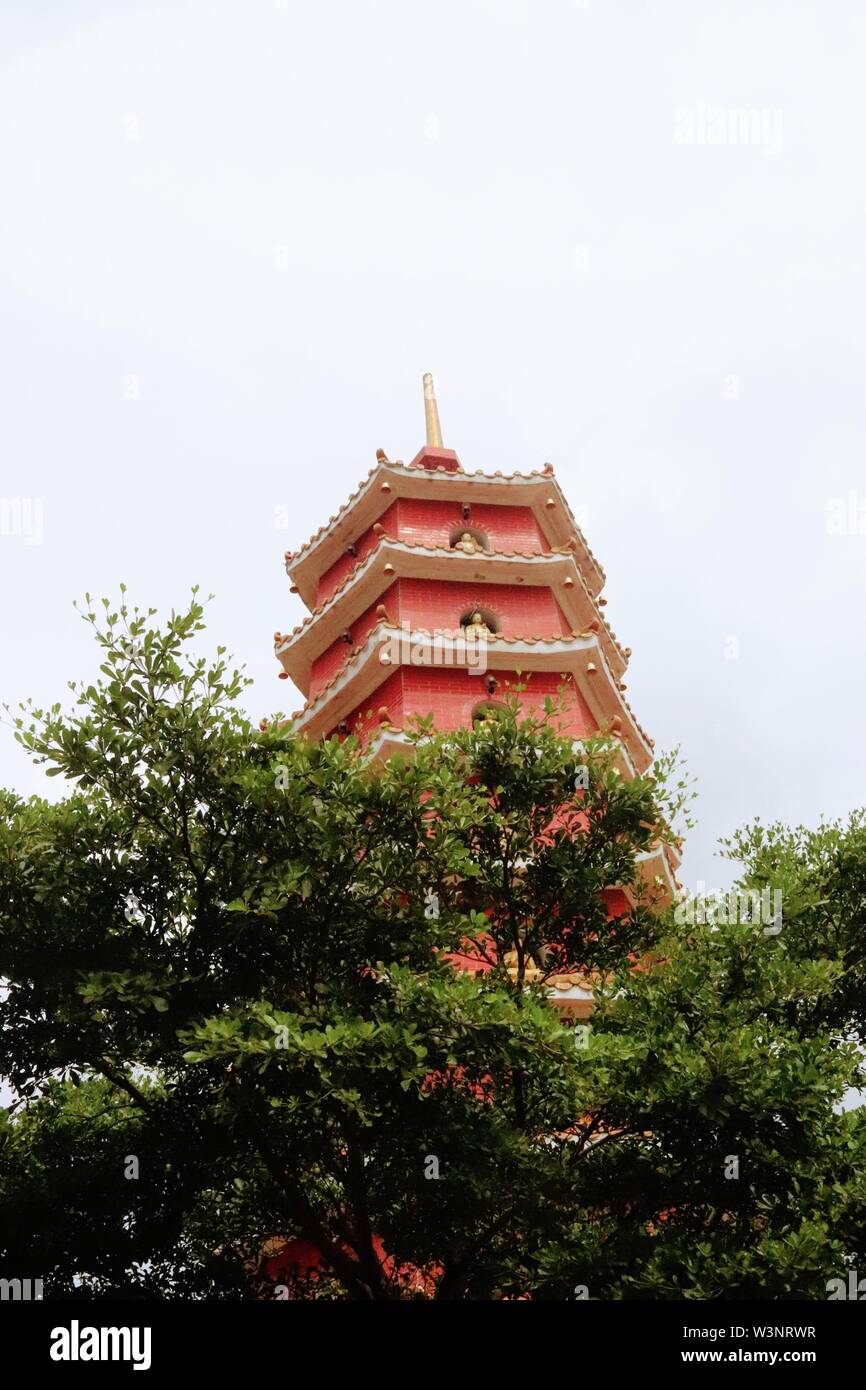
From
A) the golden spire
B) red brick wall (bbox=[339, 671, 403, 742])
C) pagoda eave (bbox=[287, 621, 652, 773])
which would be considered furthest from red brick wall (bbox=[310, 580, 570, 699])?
the golden spire

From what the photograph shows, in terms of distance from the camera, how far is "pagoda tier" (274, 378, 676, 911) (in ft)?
69.7

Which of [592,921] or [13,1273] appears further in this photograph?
[592,921]

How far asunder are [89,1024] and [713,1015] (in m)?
5.59

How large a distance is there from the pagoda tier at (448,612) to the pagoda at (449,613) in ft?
0.08

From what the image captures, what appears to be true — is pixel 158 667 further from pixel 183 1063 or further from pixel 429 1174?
pixel 429 1174

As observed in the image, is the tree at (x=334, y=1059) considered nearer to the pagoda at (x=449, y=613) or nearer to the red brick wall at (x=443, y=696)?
the pagoda at (x=449, y=613)

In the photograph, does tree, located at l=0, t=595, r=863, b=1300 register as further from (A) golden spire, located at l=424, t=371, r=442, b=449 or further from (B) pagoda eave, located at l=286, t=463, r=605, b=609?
(A) golden spire, located at l=424, t=371, r=442, b=449

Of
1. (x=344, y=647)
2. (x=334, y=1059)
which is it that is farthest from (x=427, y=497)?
(x=334, y=1059)

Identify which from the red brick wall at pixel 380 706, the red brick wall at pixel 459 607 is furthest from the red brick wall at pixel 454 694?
the red brick wall at pixel 459 607

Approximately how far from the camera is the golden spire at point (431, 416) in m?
27.1

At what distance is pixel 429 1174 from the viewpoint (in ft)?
33.3

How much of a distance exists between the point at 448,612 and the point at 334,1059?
1403 cm

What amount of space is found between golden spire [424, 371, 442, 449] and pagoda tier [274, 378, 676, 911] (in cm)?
11
